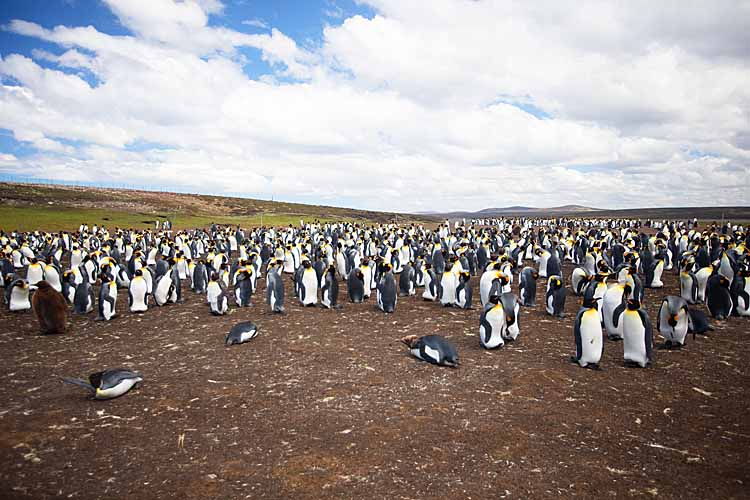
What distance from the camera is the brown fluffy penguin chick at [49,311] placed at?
921 centimetres

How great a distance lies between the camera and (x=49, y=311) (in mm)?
9227

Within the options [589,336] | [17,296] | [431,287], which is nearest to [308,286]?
[431,287]

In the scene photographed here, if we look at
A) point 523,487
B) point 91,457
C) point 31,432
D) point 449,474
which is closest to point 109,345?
Answer: point 31,432

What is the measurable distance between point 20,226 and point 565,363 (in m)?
42.2

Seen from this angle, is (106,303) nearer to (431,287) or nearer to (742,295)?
(431,287)

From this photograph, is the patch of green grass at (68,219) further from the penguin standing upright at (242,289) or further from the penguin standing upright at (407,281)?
the penguin standing upright at (407,281)

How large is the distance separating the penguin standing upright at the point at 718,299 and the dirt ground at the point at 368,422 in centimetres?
159

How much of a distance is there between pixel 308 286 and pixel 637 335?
7.53 meters

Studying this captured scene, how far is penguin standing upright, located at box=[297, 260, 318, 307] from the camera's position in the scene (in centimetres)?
1179

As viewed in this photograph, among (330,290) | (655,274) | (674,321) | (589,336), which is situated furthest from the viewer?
(655,274)

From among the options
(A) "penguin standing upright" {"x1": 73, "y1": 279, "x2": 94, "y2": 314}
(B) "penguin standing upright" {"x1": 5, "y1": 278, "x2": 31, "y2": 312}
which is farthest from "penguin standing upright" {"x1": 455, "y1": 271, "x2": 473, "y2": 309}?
(B) "penguin standing upright" {"x1": 5, "y1": 278, "x2": 31, "y2": 312}

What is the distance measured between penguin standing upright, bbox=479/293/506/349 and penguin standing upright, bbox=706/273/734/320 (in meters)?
5.63

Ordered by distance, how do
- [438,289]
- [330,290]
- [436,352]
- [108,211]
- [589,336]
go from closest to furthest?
[589,336] < [436,352] < [330,290] < [438,289] < [108,211]

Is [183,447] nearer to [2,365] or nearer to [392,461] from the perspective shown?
[392,461]
